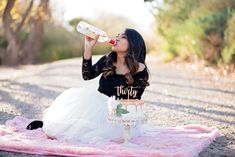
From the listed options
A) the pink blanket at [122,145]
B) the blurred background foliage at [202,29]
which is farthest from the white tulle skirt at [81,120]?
the blurred background foliage at [202,29]

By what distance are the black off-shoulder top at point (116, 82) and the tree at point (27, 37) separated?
43.5 feet

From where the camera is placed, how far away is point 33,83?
11.8 metres

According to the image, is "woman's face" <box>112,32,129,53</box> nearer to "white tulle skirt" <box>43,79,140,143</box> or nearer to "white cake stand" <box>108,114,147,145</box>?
"white tulle skirt" <box>43,79,140,143</box>

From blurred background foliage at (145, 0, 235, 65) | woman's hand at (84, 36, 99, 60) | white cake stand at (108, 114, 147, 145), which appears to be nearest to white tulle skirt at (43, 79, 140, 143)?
white cake stand at (108, 114, 147, 145)

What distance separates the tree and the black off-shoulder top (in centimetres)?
1327

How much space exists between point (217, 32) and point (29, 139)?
32.1ft

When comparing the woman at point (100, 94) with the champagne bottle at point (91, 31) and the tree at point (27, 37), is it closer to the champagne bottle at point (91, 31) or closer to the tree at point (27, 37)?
the champagne bottle at point (91, 31)

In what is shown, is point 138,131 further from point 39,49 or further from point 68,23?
point 68,23

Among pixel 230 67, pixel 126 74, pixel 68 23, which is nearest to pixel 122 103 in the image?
pixel 126 74

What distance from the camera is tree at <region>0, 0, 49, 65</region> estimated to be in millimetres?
19188

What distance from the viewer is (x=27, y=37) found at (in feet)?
77.6

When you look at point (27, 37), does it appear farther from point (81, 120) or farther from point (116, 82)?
point (81, 120)

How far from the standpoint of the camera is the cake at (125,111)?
4.85 meters

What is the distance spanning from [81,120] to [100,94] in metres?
0.38
